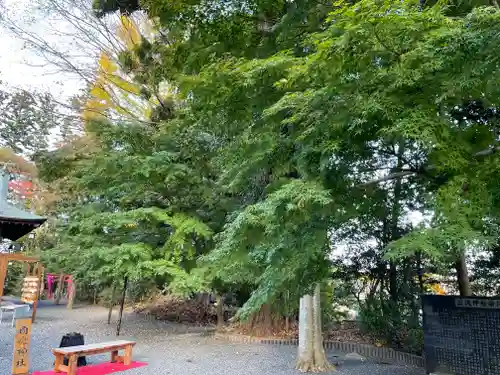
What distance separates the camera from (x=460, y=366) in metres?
5.40

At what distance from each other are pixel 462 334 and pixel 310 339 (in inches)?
98.1

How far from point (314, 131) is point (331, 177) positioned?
1.78 feet

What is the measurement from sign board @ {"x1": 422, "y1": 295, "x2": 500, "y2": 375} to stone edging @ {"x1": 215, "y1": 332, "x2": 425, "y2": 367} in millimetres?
1884

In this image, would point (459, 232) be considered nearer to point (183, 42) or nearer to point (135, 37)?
point (183, 42)

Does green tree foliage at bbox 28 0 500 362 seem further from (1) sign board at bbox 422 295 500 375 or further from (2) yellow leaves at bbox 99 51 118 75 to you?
(2) yellow leaves at bbox 99 51 118 75

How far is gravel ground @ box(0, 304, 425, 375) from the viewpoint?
6672mm

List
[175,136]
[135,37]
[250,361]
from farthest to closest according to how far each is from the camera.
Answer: [135,37] < [175,136] < [250,361]

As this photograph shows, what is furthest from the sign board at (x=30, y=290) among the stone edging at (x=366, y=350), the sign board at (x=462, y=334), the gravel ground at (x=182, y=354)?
the sign board at (x=462, y=334)

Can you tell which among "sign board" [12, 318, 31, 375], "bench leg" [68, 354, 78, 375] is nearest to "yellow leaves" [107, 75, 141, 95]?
"sign board" [12, 318, 31, 375]

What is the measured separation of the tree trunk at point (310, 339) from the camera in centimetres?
666

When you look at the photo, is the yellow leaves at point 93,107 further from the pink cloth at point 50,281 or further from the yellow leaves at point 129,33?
the pink cloth at point 50,281

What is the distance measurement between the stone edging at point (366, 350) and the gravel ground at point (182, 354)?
444 mm

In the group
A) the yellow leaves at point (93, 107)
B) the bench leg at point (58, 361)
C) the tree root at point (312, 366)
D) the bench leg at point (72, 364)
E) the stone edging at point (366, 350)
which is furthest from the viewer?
the yellow leaves at point (93, 107)

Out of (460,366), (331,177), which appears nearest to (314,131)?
(331,177)
